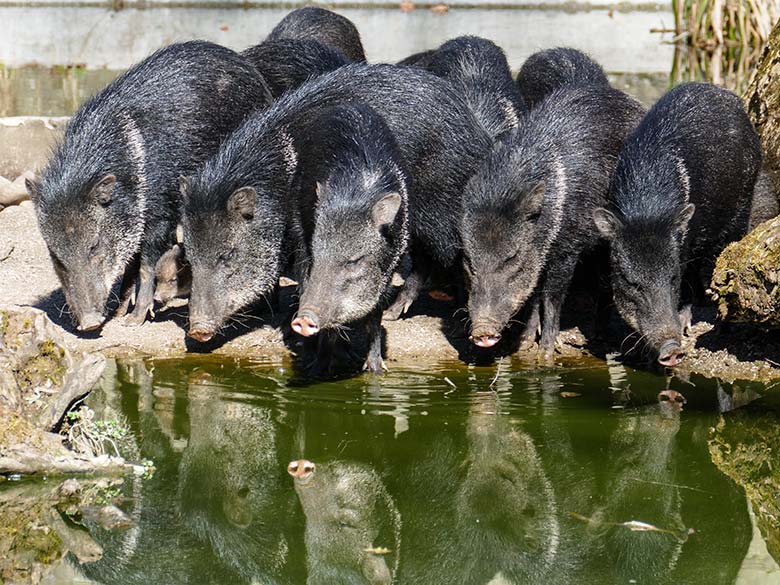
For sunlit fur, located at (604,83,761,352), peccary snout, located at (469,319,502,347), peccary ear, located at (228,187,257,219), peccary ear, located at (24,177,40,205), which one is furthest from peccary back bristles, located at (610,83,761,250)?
peccary ear, located at (24,177,40,205)

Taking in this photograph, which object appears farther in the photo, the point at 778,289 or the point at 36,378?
the point at 778,289

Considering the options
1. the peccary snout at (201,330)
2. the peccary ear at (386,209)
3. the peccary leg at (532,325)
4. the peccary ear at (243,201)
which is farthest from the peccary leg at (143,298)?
the peccary leg at (532,325)

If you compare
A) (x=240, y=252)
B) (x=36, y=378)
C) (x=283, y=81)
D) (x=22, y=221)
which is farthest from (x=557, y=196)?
(x=22, y=221)

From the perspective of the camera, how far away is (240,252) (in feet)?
23.8

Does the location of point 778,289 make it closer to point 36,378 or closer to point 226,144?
point 226,144

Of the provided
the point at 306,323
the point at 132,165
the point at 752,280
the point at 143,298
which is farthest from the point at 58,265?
the point at 752,280

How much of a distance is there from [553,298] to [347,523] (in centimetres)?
280

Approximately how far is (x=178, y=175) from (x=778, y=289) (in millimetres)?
3536

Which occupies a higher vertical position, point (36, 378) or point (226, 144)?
point (226, 144)

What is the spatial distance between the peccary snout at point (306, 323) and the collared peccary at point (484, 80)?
88.7 inches

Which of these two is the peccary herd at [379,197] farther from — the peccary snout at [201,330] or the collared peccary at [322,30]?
the collared peccary at [322,30]

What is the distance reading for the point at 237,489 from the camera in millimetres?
5172

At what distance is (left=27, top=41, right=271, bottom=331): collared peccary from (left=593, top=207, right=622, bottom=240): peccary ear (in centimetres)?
246

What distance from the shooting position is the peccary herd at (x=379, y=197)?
6.75 meters
